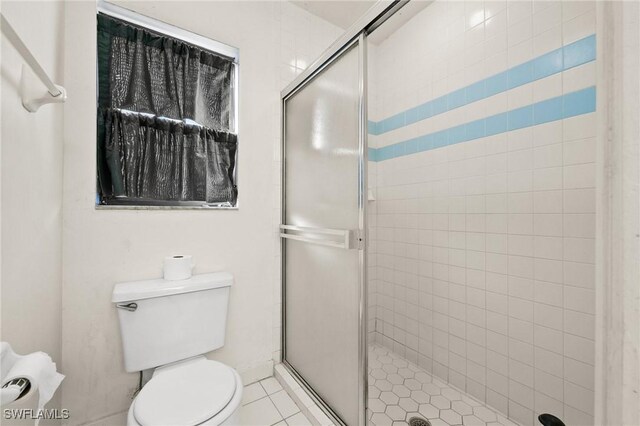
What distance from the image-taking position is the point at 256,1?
1652mm

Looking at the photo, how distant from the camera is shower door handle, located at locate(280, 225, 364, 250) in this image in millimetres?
1090

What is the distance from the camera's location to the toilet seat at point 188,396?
851 millimetres

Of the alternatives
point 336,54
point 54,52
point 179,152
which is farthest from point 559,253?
point 54,52

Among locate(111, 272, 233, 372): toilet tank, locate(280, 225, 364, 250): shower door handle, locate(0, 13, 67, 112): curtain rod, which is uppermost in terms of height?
locate(0, 13, 67, 112): curtain rod

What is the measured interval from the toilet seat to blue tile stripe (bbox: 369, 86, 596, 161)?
1745mm

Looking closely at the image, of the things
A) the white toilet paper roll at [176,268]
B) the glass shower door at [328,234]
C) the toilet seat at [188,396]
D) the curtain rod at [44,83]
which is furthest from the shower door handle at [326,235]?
the curtain rod at [44,83]

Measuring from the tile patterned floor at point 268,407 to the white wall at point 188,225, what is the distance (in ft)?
0.34

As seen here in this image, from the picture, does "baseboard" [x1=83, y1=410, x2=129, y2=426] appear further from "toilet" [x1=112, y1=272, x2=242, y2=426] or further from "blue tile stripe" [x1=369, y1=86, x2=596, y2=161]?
"blue tile stripe" [x1=369, y1=86, x2=596, y2=161]

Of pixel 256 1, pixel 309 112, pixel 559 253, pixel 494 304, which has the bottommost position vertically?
pixel 494 304

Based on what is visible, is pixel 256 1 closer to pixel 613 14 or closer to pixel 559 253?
pixel 613 14

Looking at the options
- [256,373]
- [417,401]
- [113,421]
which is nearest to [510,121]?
[417,401]

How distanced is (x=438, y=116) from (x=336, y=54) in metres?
0.93

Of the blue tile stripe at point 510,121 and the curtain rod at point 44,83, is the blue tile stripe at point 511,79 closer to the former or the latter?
the blue tile stripe at point 510,121

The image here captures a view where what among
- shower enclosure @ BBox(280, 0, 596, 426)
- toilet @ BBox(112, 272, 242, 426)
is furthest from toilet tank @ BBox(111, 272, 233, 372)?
shower enclosure @ BBox(280, 0, 596, 426)
